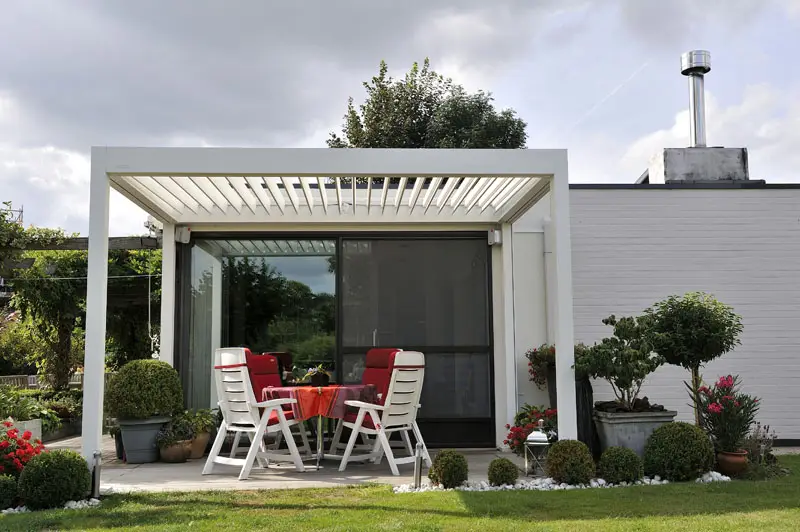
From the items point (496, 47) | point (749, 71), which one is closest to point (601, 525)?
point (496, 47)

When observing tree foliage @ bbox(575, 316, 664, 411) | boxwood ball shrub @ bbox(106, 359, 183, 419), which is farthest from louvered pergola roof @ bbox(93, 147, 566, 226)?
boxwood ball shrub @ bbox(106, 359, 183, 419)

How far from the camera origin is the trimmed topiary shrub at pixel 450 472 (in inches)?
226

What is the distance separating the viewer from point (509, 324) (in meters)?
8.70

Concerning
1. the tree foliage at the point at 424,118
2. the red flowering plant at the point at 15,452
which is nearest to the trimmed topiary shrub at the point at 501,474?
the red flowering plant at the point at 15,452

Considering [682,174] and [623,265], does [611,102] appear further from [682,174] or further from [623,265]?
[623,265]

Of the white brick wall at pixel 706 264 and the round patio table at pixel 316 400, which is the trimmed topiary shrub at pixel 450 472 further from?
the white brick wall at pixel 706 264

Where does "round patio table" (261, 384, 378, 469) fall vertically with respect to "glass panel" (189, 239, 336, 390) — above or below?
below

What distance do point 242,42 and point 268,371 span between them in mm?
5201

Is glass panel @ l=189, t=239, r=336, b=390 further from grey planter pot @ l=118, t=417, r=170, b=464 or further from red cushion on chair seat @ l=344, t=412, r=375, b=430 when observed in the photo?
red cushion on chair seat @ l=344, t=412, r=375, b=430

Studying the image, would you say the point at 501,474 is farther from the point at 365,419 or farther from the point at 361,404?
the point at 365,419

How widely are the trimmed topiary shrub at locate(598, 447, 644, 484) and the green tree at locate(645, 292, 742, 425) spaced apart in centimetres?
112

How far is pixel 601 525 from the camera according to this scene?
181 inches

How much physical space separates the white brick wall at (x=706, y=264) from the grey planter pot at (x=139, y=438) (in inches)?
189

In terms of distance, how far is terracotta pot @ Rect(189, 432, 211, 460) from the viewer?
780cm
